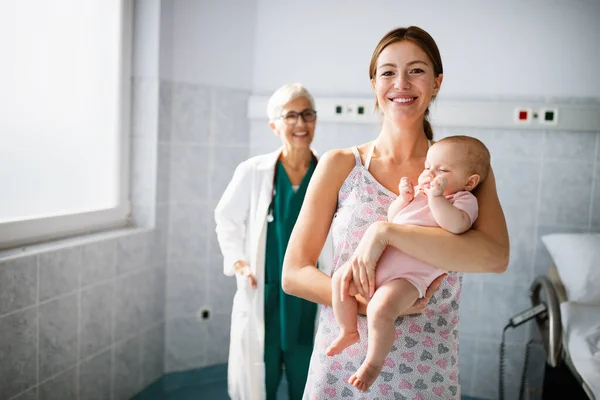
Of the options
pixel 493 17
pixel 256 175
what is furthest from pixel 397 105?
pixel 493 17

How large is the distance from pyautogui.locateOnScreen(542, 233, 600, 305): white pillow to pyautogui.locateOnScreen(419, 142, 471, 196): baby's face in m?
1.69

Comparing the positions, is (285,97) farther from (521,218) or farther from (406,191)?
(521,218)

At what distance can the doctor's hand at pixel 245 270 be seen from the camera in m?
2.38

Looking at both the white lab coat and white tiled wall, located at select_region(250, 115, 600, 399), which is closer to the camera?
the white lab coat

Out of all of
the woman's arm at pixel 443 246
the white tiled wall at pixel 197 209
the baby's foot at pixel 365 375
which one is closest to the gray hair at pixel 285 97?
the white tiled wall at pixel 197 209

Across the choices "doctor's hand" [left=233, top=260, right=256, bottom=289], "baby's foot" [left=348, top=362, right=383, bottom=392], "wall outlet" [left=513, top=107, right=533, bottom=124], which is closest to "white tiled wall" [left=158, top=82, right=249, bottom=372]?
"doctor's hand" [left=233, top=260, right=256, bottom=289]

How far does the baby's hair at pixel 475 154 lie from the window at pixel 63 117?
177cm

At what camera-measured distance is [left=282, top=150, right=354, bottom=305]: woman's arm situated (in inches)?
47.4

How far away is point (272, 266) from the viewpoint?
241 cm

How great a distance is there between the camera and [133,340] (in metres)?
2.98

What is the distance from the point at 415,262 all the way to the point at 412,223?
0.29 ft

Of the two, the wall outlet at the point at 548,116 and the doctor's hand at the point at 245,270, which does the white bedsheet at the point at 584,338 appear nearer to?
the wall outlet at the point at 548,116

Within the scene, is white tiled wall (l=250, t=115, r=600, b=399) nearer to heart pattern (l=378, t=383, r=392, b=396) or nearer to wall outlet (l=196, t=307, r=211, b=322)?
wall outlet (l=196, t=307, r=211, b=322)

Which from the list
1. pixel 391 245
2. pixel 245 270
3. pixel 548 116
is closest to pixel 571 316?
pixel 548 116
